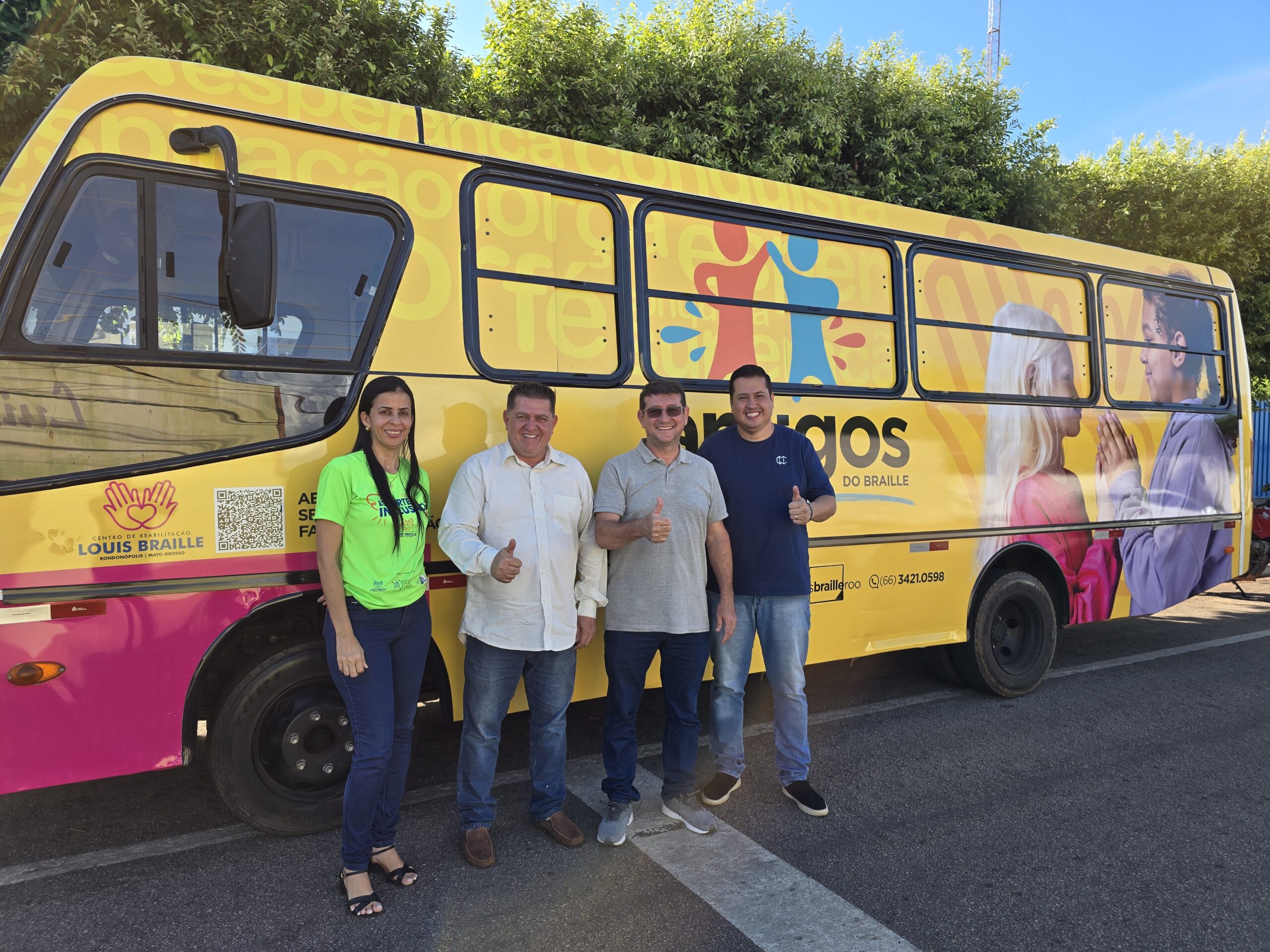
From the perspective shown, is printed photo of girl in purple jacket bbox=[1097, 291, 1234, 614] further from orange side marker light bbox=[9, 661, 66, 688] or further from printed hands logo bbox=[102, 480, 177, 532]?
orange side marker light bbox=[9, 661, 66, 688]

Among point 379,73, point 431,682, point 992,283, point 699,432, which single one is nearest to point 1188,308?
point 992,283

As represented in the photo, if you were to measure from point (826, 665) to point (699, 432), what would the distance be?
326cm

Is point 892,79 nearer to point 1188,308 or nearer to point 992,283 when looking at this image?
point 1188,308

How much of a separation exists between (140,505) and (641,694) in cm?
214

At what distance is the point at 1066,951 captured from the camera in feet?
9.12

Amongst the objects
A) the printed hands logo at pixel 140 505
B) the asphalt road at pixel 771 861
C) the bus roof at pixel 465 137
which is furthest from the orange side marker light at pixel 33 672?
the bus roof at pixel 465 137

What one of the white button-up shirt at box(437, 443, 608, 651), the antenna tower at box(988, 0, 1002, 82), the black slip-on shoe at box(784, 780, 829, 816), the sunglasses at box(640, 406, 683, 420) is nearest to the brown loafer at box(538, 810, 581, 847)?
the white button-up shirt at box(437, 443, 608, 651)

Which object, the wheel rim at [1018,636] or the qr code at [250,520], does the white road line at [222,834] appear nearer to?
the wheel rim at [1018,636]

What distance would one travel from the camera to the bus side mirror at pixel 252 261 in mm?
3047

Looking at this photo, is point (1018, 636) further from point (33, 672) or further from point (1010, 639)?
point (33, 672)

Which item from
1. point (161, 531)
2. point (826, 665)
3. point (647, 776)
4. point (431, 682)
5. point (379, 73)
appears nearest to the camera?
point (161, 531)

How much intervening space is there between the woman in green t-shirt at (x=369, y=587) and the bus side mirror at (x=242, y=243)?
0.57 meters

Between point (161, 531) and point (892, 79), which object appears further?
point (892, 79)

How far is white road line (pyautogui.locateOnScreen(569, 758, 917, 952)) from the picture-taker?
9.25 ft
